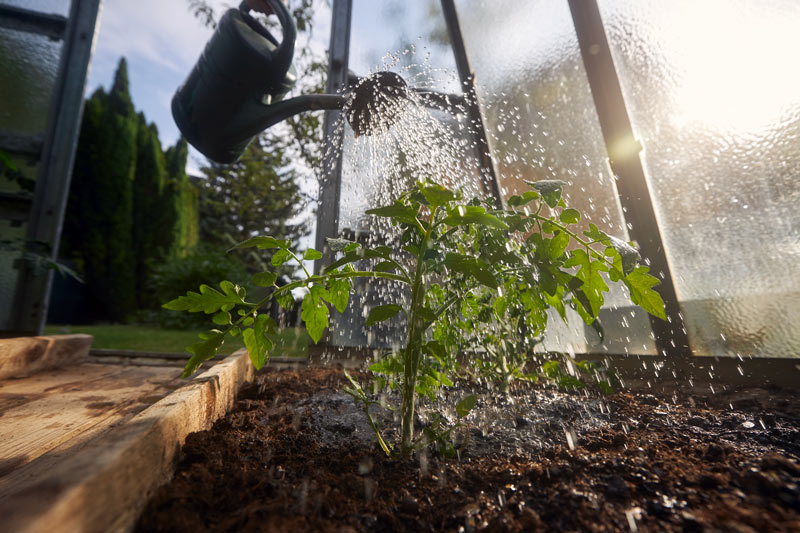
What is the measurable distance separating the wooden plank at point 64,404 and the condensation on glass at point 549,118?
1849mm

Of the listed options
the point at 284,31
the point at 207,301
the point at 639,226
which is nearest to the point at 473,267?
the point at 207,301

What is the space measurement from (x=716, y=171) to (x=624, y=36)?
0.86 m

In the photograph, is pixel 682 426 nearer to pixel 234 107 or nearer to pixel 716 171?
pixel 716 171

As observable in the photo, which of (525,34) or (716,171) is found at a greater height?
(525,34)

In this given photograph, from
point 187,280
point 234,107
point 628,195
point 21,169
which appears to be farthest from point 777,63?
point 187,280

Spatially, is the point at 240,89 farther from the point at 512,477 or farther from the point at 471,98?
the point at 471,98

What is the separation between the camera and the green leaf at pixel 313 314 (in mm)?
840

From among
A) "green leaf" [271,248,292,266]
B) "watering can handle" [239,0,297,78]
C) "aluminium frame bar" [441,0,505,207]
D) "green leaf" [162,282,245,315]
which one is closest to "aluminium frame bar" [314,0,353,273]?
"aluminium frame bar" [441,0,505,207]

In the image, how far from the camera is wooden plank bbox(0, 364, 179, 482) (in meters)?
0.82

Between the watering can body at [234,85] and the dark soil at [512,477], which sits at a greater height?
the watering can body at [234,85]

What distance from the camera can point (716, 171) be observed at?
1.54m

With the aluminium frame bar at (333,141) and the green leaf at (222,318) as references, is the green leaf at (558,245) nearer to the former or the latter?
the green leaf at (222,318)

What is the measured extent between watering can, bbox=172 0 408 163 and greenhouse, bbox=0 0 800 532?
1cm

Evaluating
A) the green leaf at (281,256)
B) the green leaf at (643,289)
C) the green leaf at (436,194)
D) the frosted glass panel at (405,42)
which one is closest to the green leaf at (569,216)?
the green leaf at (643,289)
